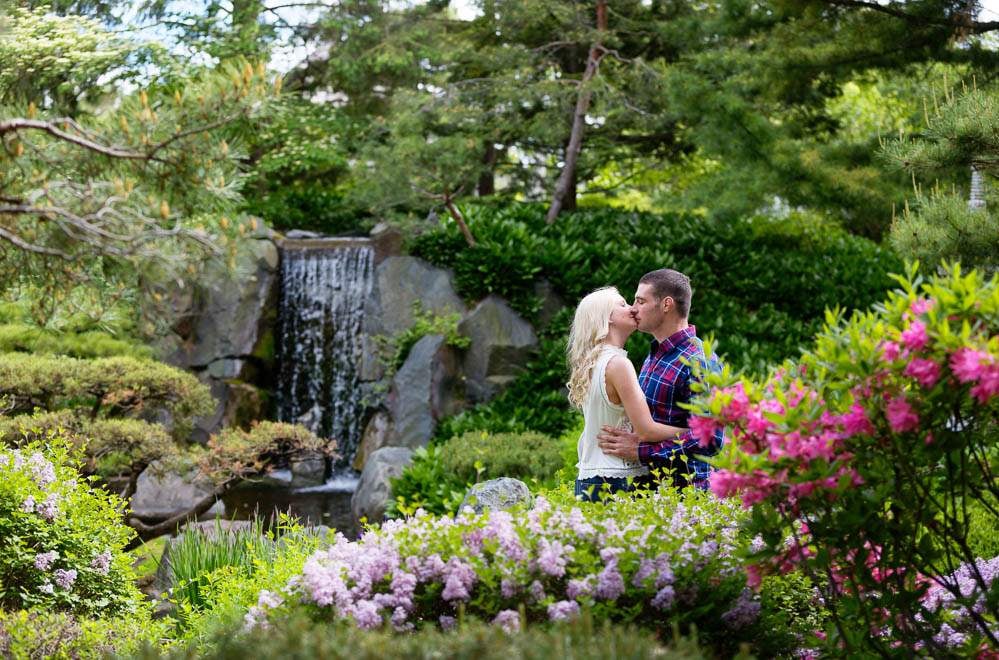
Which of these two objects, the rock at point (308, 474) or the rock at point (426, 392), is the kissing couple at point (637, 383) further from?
the rock at point (308, 474)

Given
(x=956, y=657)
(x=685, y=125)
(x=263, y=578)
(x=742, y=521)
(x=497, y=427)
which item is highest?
(x=685, y=125)

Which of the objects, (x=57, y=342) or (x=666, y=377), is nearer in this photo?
(x=666, y=377)

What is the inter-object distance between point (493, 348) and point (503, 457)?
129 inches

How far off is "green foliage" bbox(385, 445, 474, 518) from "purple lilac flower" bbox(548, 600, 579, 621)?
4.57 metres

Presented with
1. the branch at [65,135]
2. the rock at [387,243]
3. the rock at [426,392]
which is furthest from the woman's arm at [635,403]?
the rock at [387,243]

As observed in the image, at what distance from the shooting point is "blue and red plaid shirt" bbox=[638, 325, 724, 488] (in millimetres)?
4020

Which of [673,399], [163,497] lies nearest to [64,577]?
[673,399]

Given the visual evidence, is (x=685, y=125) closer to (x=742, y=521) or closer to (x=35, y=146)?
(x=35, y=146)

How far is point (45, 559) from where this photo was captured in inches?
163

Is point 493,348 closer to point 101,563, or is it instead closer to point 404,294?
point 404,294

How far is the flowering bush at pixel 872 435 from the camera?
8.24ft

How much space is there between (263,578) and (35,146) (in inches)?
88.4

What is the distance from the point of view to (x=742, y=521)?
9.69ft

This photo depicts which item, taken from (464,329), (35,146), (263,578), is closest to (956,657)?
Result: (263,578)
